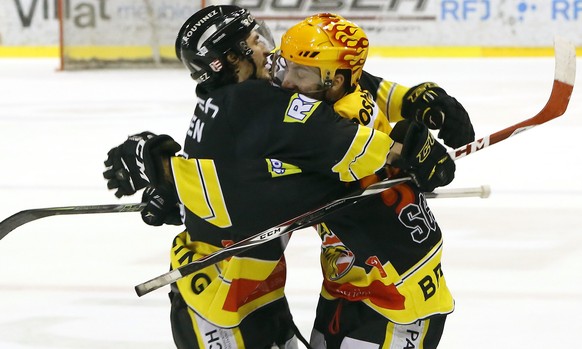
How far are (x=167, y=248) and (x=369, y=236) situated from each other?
1757 millimetres

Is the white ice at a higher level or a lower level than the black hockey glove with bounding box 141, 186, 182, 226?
lower

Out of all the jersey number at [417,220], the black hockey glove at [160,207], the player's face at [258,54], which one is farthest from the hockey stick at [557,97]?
the black hockey glove at [160,207]

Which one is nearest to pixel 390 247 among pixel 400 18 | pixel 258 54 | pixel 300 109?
pixel 300 109

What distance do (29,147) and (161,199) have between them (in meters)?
3.92

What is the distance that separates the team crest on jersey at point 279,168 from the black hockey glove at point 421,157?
0.53ft

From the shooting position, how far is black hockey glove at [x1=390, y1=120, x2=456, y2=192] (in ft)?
5.83

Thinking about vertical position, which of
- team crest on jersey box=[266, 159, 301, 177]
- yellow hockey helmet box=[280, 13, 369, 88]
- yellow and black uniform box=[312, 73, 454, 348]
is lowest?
yellow and black uniform box=[312, 73, 454, 348]

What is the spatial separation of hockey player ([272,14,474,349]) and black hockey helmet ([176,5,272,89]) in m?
0.08

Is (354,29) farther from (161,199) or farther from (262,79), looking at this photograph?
(161,199)

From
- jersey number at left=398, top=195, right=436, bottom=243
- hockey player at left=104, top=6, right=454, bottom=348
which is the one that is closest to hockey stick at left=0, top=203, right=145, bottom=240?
hockey player at left=104, top=6, right=454, bottom=348

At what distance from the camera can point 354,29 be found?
1.87m

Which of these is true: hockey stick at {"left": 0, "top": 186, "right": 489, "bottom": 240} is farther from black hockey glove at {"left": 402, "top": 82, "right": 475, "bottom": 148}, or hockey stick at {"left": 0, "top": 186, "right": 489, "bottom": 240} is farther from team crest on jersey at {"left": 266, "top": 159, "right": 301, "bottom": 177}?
team crest on jersey at {"left": 266, "top": 159, "right": 301, "bottom": 177}

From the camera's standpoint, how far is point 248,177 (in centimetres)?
182

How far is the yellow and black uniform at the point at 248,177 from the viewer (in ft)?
5.85
